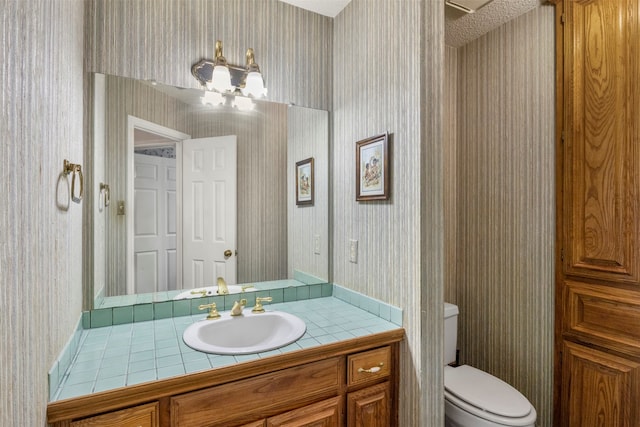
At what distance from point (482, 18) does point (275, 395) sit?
2.38 metres

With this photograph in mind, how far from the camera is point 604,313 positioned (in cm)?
164

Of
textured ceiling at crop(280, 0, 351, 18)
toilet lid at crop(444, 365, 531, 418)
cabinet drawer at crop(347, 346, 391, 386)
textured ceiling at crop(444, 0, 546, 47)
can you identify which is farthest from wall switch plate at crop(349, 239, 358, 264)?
textured ceiling at crop(444, 0, 546, 47)

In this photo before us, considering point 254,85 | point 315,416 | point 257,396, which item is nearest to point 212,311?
point 257,396

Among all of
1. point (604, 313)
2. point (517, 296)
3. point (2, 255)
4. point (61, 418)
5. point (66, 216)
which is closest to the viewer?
point (2, 255)

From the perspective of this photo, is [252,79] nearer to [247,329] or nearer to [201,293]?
[201,293]

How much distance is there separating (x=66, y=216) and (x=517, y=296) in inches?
90.7

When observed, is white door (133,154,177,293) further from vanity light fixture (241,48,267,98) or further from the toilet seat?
the toilet seat

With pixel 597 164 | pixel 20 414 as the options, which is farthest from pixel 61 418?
pixel 597 164

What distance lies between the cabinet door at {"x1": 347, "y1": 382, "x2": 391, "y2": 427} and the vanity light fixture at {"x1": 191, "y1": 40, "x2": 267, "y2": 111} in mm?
1496

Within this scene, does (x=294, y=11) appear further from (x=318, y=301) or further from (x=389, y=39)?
(x=318, y=301)

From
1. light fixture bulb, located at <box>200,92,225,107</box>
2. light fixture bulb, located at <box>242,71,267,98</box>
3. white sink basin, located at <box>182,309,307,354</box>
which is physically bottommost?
white sink basin, located at <box>182,309,307,354</box>

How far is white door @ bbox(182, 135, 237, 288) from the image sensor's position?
167 cm

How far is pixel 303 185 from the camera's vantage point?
197 cm

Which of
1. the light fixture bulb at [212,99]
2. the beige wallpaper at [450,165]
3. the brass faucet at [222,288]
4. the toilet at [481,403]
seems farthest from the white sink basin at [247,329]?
the beige wallpaper at [450,165]
